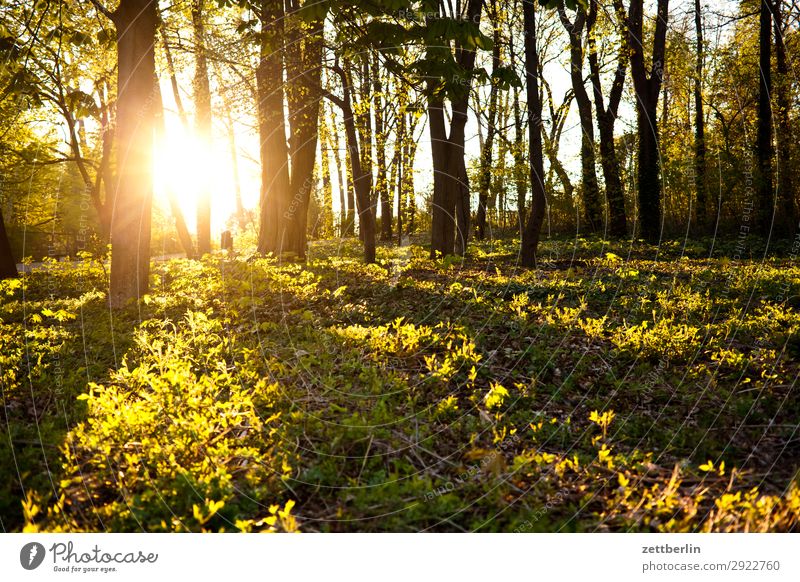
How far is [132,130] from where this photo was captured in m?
9.44

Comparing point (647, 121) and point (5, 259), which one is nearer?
point (5, 259)

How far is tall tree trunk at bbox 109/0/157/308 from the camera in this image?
30.9 feet

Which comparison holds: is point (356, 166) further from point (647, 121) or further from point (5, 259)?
point (647, 121)

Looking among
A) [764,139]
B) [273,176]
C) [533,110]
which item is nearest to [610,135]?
[764,139]

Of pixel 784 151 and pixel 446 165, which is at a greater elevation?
pixel 784 151

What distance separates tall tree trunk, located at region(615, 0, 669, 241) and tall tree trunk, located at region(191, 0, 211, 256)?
48.3 ft

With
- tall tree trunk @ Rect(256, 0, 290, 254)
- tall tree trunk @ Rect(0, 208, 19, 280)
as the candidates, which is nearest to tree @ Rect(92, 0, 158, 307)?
tall tree trunk @ Rect(256, 0, 290, 254)

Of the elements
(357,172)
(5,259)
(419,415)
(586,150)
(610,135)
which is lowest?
(419,415)

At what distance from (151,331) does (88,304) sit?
353 centimetres

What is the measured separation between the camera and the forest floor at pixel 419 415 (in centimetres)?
356

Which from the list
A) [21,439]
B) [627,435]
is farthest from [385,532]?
[21,439]

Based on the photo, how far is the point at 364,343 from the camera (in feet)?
23.6

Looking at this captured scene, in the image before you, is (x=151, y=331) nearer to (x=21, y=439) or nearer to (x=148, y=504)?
(x=21, y=439)

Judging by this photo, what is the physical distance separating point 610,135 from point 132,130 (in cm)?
2034
